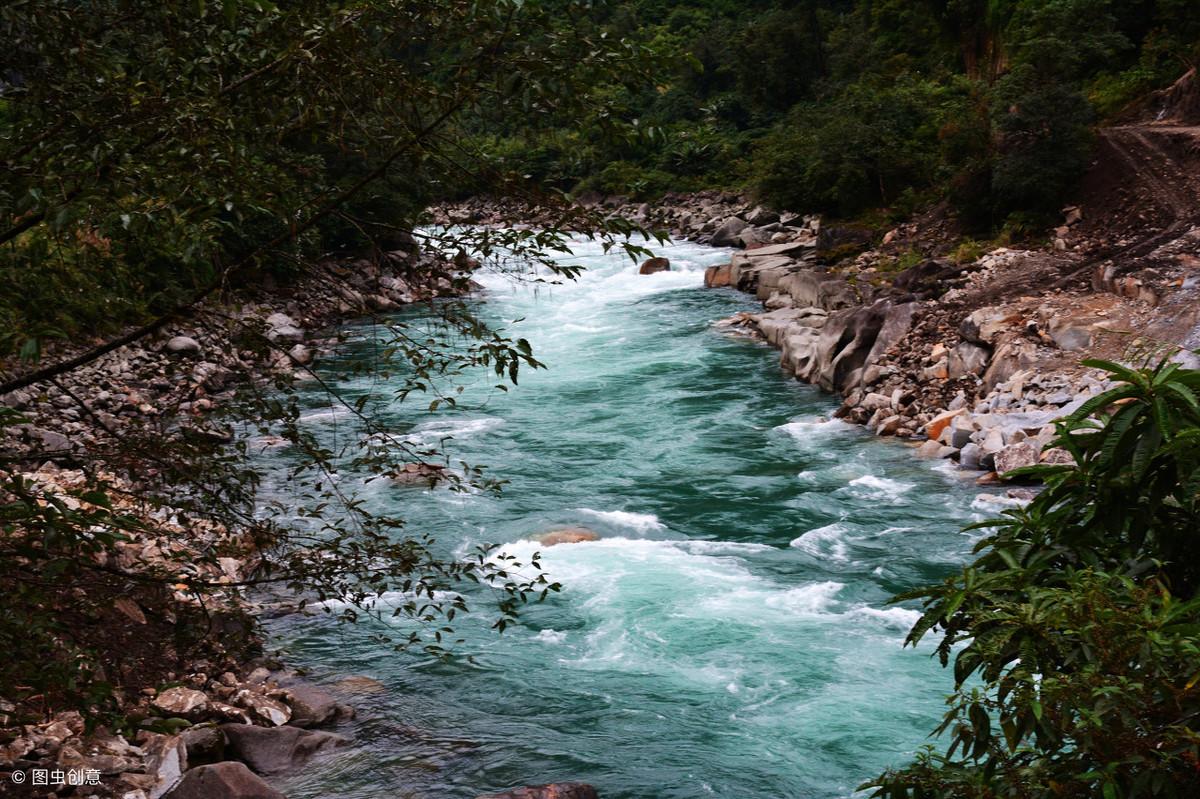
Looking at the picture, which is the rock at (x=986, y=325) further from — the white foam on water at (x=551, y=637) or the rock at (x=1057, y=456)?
the white foam on water at (x=551, y=637)

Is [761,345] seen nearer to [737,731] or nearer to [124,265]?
[737,731]

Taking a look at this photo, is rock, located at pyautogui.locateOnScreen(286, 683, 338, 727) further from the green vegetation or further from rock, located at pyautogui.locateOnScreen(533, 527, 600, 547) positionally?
the green vegetation

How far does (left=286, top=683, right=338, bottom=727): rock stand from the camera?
7809 millimetres

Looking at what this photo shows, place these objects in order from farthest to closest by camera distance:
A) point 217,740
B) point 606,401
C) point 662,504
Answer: point 606,401 → point 662,504 → point 217,740

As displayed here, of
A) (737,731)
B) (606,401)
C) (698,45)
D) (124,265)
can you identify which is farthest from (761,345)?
(698,45)

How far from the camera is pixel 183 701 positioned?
7.43 metres

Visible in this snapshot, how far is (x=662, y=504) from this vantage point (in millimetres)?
12797

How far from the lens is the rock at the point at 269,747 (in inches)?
282

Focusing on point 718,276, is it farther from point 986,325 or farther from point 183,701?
point 183,701

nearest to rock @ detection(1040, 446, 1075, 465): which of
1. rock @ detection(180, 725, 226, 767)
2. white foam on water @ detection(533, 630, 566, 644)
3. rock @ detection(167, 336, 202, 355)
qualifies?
white foam on water @ detection(533, 630, 566, 644)

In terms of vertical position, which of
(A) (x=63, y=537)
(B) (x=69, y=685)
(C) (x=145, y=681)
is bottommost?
(C) (x=145, y=681)

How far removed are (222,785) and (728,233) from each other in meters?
28.7

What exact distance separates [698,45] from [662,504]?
136ft

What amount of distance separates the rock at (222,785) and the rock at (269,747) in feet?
2.56
